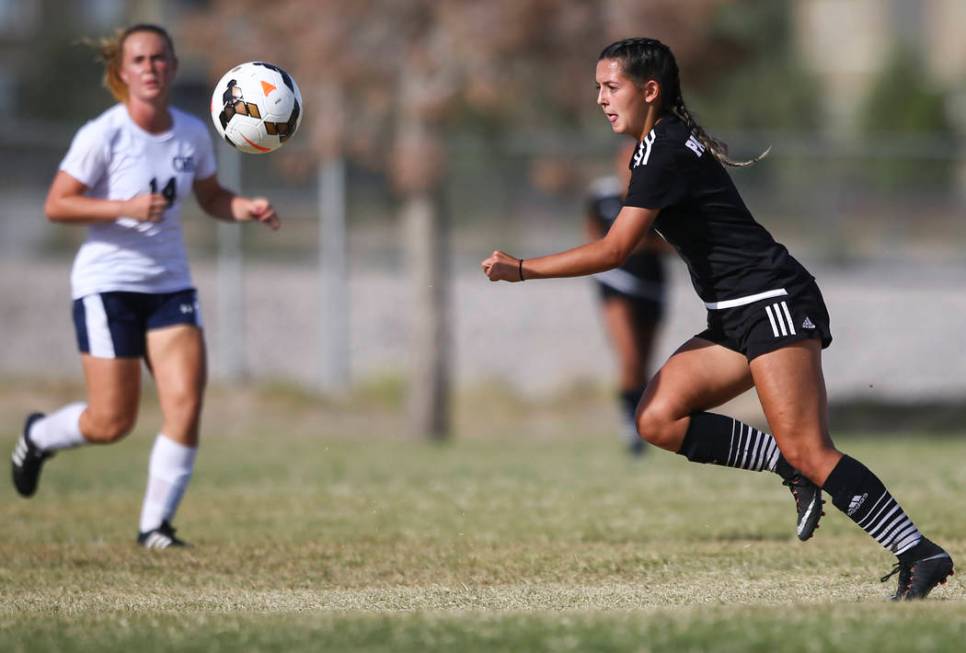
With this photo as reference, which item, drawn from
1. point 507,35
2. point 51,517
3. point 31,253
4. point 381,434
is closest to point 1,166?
point 31,253

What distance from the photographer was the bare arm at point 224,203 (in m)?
7.97

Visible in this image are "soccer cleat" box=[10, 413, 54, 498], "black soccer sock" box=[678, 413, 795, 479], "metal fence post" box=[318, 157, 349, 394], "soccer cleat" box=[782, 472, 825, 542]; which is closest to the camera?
"soccer cleat" box=[782, 472, 825, 542]

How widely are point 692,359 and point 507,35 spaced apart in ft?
27.7

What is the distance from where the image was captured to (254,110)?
7492mm

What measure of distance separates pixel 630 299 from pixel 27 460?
234 inches

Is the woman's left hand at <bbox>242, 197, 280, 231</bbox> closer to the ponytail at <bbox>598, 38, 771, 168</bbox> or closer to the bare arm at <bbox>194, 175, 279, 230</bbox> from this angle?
the bare arm at <bbox>194, 175, 279, 230</bbox>

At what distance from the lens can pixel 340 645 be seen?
503 centimetres

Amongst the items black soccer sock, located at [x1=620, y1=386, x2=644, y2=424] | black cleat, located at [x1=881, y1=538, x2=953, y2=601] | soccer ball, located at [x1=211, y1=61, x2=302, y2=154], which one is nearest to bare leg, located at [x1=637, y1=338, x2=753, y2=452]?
black cleat, located at [x1=881, y1=538, x2=953, y2=601]

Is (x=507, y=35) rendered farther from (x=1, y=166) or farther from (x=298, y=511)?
(x=1, y=166)

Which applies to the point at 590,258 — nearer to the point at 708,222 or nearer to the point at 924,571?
the point at 708,222

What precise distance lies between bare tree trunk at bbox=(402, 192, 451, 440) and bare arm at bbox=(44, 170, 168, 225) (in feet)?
27.2

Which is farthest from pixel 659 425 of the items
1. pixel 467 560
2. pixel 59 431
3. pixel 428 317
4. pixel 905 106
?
pixel 905 106

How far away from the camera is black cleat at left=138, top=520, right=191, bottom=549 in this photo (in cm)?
786

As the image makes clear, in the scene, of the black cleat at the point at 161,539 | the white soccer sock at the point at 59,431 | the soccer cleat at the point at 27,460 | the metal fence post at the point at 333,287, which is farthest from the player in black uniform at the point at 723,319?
the metal fence post at the point at 333,287
